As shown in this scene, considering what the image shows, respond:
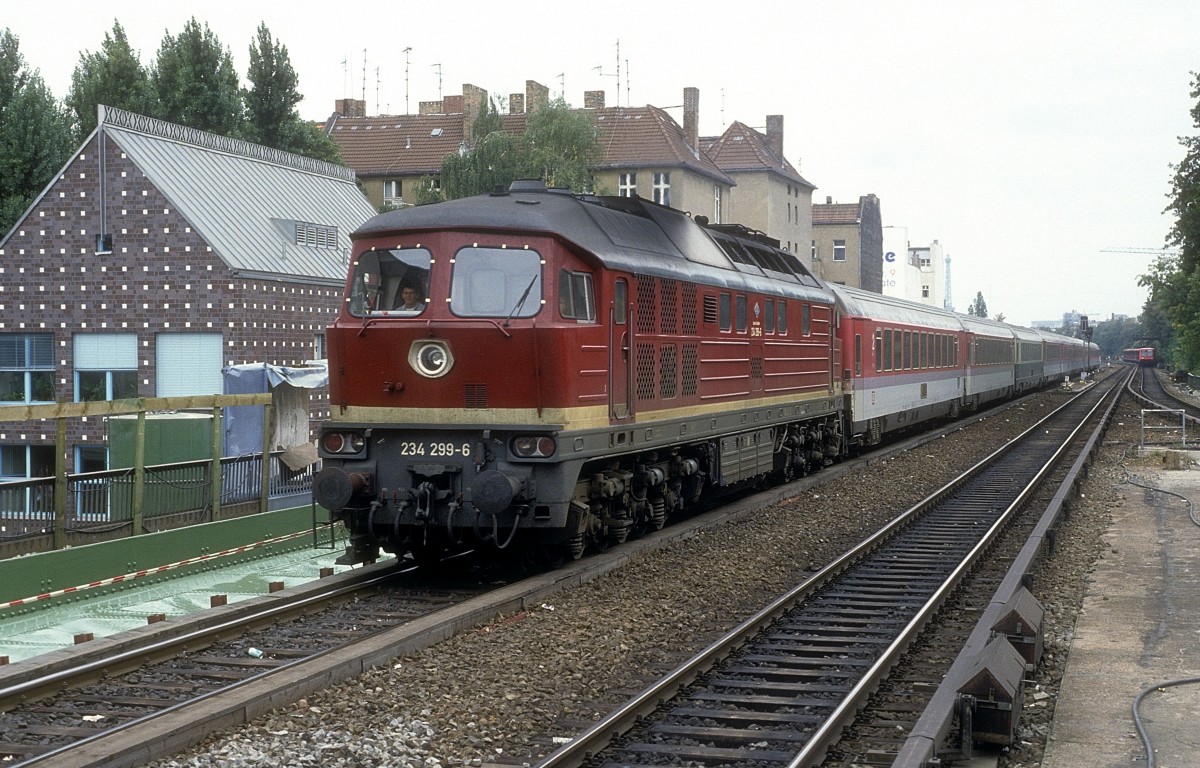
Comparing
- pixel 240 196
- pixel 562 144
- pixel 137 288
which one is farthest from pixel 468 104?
pixel 137 288

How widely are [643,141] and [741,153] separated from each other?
1257 cm

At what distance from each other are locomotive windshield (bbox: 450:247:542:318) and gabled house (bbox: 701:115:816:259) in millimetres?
57415

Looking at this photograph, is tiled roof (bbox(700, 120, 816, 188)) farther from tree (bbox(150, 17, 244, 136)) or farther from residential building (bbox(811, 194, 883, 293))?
tree (bbox(150, 17, 244, 136))

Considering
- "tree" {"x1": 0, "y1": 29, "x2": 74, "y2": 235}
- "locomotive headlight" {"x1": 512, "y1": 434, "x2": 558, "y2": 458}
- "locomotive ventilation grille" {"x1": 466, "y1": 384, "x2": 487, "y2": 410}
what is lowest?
"locomotive headlight" {"x1": 512, "y1": 434, "x2": 558, "y2": 458}

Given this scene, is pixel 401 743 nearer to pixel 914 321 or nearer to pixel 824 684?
pixel 824 684

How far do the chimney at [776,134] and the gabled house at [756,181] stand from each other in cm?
24

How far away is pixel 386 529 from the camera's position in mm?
12227

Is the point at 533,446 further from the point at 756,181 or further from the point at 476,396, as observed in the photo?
the point at 756,181

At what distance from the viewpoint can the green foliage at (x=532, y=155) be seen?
4694 cm

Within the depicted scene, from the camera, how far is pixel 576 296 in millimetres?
12172

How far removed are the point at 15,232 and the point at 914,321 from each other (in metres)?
21.7

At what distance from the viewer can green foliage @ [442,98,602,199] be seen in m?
46.9

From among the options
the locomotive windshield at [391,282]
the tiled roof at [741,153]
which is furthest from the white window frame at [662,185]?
the locomotive windshield at [391,282]

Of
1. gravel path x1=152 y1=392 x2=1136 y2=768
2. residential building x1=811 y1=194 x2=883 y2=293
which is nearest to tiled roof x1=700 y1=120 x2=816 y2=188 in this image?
residential building x1=811 y1=194 x2=883 y2=293
